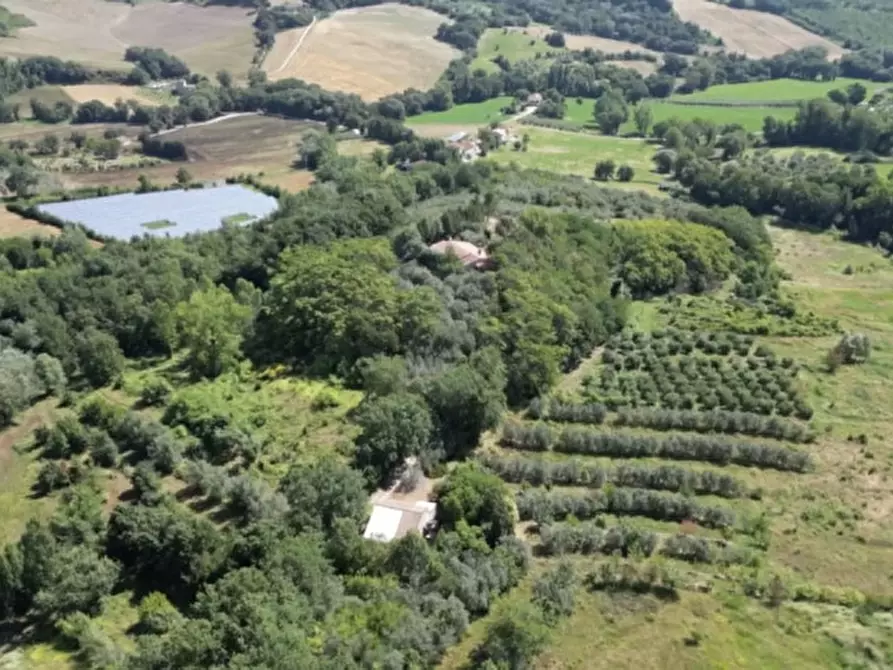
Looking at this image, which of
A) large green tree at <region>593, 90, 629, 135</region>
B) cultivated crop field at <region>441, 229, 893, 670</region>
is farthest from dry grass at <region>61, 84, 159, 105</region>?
cultivated crop field at <region>441, 229, 893, 670</region>

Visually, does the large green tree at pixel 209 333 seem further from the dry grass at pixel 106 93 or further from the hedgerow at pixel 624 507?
the dry grass at pixel 106 93

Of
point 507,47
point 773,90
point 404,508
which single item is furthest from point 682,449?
point 507,47

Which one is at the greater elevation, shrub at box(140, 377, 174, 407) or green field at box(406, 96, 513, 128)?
green field at box(406, 96, 513, 128)

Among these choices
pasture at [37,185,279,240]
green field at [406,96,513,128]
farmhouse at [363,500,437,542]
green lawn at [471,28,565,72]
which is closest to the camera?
farmhouse at [363,500,437,542]

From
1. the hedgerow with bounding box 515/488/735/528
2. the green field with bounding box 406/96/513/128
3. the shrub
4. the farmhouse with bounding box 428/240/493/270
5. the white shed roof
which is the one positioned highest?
the farmhouse with bounding box 428/240/493/270

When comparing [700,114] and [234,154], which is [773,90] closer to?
[700,114]

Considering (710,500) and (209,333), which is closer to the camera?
(710,500)

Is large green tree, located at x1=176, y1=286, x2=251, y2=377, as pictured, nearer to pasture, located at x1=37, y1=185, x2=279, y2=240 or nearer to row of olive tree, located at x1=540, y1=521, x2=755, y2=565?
row of olive tree, located at x1=540, y1=521, x2=755, y2=565
